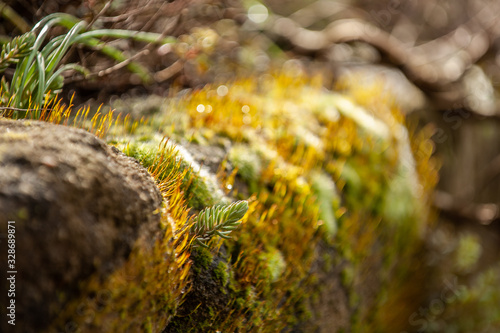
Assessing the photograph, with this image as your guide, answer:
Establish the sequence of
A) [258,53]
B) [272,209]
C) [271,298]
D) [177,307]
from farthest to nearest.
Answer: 1. [258,53]
2. [272,209]
3. [271,298]
4. [177,307]

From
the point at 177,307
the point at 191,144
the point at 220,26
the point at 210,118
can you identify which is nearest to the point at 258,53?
the point at 220,26

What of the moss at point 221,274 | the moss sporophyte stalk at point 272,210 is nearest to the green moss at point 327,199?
the moss sporophyte stalk at point 272,210

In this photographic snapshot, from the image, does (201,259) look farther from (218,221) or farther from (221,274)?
(218,221)

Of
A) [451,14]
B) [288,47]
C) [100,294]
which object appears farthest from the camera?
[451,14]

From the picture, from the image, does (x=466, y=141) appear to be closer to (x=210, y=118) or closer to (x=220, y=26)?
(x=220, y=26)

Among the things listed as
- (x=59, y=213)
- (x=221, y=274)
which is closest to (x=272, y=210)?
(x=221, y=274)

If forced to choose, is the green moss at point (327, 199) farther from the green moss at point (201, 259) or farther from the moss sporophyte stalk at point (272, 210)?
the green moss at point (201, 259)
